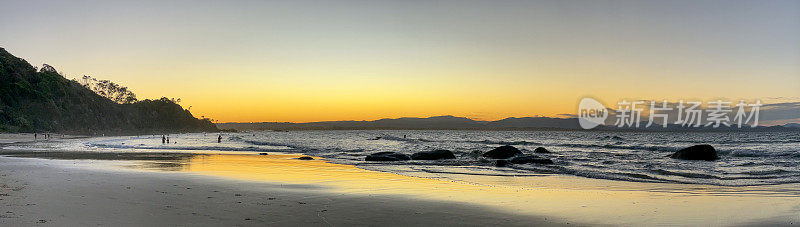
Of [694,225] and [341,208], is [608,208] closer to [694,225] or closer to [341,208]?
[694,225]

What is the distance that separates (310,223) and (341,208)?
1679 millimetres

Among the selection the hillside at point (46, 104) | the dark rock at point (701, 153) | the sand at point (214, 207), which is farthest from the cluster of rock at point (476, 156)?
the hillside at point (46, 104)

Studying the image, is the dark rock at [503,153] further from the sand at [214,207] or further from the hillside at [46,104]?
the hillside at [46,104]

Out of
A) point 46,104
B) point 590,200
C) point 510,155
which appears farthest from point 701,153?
point 46,104

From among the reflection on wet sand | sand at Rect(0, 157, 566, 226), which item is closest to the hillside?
sand at Rect(0, 157, 566, 226)

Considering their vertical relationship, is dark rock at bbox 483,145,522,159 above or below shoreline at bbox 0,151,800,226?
below

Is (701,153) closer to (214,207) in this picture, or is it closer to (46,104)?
(214,207)

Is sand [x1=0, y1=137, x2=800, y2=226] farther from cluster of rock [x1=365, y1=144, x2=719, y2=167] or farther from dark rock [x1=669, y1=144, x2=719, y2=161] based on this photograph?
dark rock [x1=669, y1=144, x2=719, y2=161]

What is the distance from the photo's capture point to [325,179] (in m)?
15.9

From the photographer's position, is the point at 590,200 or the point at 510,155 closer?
the point at 590,200

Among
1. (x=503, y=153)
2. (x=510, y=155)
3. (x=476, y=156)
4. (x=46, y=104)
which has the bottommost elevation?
(x=476, y=156)

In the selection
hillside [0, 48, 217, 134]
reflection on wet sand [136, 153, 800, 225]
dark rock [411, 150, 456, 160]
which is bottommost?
dark rock [411, 150, 456, 160]

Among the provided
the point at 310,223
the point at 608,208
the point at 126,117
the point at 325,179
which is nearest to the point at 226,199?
the point at 310,223

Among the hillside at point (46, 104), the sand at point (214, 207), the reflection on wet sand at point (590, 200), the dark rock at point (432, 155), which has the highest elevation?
the hillside at point (46, 104)
